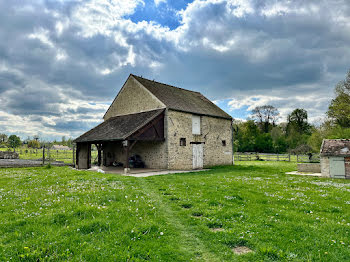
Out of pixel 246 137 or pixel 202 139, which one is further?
pixel 246 137

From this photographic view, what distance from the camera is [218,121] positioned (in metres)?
23.2

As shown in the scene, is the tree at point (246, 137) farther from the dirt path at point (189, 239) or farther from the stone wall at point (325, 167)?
the dirt path at point (189, 239)

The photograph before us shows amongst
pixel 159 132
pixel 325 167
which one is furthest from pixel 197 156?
pixel 325 167

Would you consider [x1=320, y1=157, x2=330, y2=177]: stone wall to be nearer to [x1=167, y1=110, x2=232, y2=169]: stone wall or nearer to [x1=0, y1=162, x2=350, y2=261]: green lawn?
[x1=0, y1=162, x2=350, y2=261]: green lawn

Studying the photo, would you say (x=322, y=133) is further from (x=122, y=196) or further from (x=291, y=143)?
(x=122, y=196)

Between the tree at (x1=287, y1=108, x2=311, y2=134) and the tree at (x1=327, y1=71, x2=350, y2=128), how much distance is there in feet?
70.2

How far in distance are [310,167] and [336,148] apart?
11.6 feet

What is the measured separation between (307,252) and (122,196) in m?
5.36

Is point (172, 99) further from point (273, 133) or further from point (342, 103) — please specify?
point (273, 133)

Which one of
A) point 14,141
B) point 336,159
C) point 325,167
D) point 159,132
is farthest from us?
point 14,141

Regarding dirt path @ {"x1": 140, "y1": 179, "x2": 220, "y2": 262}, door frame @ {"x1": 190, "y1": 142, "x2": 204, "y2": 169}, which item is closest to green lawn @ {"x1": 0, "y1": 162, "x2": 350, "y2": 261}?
dirt path @ {"x1": 140, "y1": 179, "x2": 220, "y2": 262}

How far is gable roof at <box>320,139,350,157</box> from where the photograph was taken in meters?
14.1

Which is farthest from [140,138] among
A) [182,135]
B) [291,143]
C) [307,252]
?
[291,143]

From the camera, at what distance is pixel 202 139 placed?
68.7 ft
